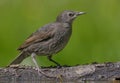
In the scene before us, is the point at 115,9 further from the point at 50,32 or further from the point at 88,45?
the point at 50,32

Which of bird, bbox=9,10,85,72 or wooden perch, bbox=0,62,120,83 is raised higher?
bird, bbox=9,10,85,72

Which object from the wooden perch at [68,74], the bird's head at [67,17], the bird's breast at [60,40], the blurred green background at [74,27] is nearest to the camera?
the wooden perch at [68,74]

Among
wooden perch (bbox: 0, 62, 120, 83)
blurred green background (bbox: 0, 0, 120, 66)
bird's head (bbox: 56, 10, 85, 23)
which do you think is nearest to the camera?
wooden perch (bbox: 0, 62, 120, 83)

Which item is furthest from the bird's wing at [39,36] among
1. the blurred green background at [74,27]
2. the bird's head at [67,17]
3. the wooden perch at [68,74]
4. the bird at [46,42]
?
the wooden perch at [68,74]

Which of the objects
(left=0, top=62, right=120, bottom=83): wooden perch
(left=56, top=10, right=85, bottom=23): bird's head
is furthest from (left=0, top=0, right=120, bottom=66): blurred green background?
(left=0, top=62, right=120, bottom=83): wooden perch

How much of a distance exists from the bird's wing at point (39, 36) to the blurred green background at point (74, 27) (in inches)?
17.7

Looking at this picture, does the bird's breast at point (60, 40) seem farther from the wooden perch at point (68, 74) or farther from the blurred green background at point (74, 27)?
the wooden perch at point (68, 74)

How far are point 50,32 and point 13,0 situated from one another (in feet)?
3.90

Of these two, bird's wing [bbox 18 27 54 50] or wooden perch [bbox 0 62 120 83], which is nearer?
wooden perch [bbox 0 62 120 83]

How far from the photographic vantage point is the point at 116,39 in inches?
280

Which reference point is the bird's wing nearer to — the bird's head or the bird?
the bird

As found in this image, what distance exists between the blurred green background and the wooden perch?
194 centimetres

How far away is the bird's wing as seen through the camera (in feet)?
20.8

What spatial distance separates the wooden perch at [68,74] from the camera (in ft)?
15.2
